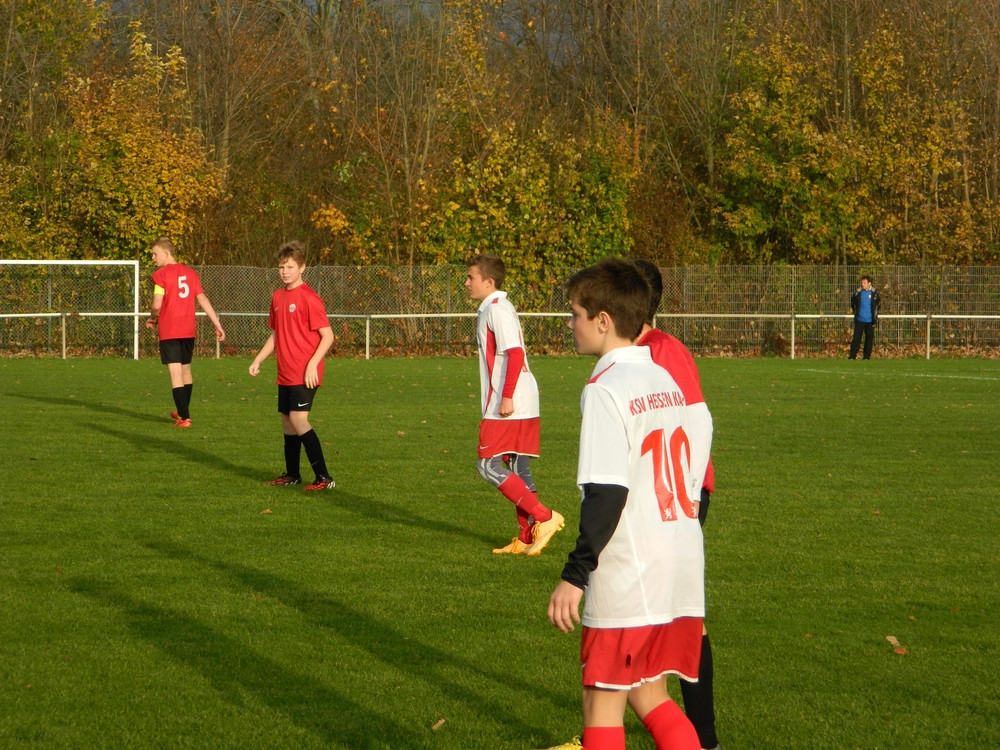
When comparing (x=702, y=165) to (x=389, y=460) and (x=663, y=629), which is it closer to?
(x=389, y=460)

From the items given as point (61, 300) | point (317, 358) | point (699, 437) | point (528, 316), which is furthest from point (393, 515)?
point (528, 316)

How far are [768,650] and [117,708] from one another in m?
2.63

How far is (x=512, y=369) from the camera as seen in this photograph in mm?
7145

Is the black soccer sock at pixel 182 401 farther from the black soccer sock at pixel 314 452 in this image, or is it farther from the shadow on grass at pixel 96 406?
the black soccer sock at pixel 314 452

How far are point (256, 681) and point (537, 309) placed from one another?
26.7 metres

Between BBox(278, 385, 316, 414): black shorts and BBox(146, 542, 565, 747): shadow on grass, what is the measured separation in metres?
2.66

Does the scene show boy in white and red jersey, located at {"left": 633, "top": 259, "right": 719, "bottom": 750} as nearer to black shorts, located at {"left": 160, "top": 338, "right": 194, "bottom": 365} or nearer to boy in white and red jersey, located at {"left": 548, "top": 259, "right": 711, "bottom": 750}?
boy in white and red jersey, located at {"left": 548, "top": 259, "right": 711, "bottom": 750}

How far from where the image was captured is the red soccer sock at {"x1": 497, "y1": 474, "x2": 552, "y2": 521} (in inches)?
284

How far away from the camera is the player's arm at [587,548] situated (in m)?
2.98

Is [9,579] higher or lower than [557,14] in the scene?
lower

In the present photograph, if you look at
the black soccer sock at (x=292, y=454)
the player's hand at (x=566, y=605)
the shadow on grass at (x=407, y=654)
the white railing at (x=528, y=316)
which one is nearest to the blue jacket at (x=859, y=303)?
the white railing at (x=528, y=316)

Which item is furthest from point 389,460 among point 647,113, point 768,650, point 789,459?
point 647,113

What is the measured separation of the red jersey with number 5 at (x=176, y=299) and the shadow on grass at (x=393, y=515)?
17.2 feet

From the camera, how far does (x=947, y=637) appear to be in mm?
5516
